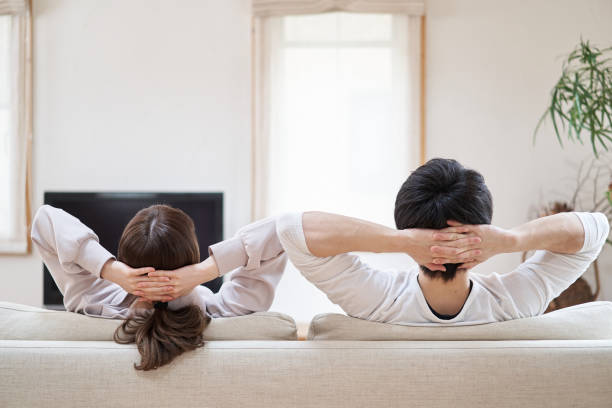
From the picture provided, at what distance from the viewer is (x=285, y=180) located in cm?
350

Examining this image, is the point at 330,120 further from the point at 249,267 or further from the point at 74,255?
the point at 74,255

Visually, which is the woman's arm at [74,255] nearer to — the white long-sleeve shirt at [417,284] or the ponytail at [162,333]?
the ponytail at [162,333]

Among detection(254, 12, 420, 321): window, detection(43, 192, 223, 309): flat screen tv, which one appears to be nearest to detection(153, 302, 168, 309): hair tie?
detection(43, 192, 223, 309): flat screen tv

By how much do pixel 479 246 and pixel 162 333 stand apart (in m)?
0.66

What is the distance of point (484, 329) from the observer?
0.98 metres

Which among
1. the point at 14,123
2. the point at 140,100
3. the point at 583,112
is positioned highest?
the point at 140,100

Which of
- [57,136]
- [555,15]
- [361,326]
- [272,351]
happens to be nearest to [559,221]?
[361,326]

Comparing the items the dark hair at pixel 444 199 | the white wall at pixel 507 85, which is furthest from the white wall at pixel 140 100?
the dark hair at pixel 444 199

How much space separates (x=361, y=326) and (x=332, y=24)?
9.49ft

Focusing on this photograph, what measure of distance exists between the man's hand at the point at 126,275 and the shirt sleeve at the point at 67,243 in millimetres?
16

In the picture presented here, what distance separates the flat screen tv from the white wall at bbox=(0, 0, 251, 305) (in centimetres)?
22

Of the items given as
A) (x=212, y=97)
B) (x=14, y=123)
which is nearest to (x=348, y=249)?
(x=212, y=97)

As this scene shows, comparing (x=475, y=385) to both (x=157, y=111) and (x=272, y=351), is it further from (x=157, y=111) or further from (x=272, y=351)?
(x=157, y=111)

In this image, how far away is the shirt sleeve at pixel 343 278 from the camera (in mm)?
980
